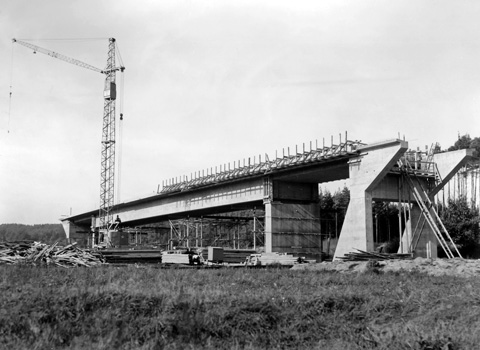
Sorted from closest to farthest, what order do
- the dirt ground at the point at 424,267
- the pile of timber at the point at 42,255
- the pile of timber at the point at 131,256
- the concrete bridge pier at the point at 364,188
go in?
the pile of timber at the point at 42,255 → the dirt ground at the point at 424,267 → the pile of timber at the point at 131,256 → the concrete bridge pier at the point at 364,188

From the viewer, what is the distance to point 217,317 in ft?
33.9

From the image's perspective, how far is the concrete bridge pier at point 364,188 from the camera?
41.8m

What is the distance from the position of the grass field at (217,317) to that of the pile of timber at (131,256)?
17.3 meters

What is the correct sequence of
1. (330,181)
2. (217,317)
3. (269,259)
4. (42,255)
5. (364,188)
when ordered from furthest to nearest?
1. (330,181)
2. (364,188)
3. (269,259)
4. (42,255)
5. (217,317)

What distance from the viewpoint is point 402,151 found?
4066cm

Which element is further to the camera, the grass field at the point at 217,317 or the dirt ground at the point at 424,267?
the dirt ground at the point at 424,267

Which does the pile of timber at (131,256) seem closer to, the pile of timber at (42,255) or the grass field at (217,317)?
the pile of timber at (42,255)

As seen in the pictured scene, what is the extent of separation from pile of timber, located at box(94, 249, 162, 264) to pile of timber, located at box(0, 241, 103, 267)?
30.9 feet

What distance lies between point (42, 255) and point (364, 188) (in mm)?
30035

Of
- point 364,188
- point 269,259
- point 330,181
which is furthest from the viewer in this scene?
point 330,181

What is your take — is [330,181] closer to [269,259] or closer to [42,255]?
[269,259]

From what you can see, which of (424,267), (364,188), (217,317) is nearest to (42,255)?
(217,317)

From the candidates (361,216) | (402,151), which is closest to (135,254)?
(361,216)

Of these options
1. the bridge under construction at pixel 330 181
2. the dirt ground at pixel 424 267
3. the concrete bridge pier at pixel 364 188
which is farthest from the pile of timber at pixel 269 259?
the dirt ground at pixel 424 267
